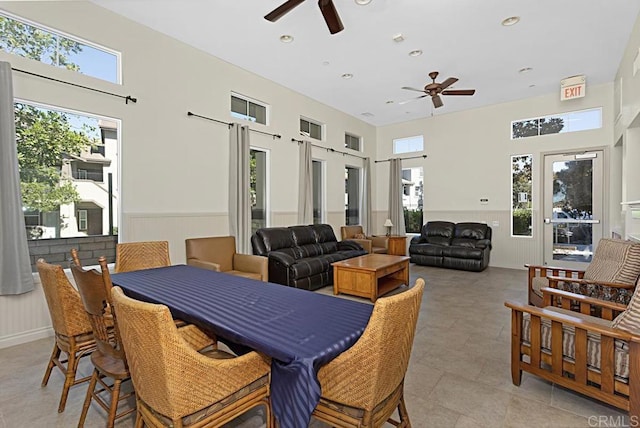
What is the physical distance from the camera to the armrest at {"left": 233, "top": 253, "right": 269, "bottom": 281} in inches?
171

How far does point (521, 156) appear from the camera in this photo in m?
6.88

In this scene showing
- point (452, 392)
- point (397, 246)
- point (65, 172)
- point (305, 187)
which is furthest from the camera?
point (397, 246)

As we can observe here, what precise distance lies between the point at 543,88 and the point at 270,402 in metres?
7.28

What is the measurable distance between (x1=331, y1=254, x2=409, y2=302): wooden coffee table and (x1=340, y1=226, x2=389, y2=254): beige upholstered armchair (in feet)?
4.44

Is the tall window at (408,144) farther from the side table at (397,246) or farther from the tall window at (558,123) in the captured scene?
the side table at (397,246)

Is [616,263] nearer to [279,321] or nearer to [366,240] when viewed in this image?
[279,321]

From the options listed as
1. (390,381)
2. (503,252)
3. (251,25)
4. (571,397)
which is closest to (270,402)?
→ (390,381)

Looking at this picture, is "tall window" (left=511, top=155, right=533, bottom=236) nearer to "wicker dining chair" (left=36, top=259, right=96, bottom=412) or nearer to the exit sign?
the exit sign

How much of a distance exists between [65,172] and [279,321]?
351cm

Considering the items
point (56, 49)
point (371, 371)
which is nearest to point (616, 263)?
point (371, 371)

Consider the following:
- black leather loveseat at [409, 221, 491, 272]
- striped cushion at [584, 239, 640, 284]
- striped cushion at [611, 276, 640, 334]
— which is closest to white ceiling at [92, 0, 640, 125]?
striped cushion at [584, 239, 640, 284]

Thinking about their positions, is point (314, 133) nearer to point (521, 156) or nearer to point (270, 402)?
point (521, 156)

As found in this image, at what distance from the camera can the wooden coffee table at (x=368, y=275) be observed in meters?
4.34

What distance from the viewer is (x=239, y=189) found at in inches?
203
